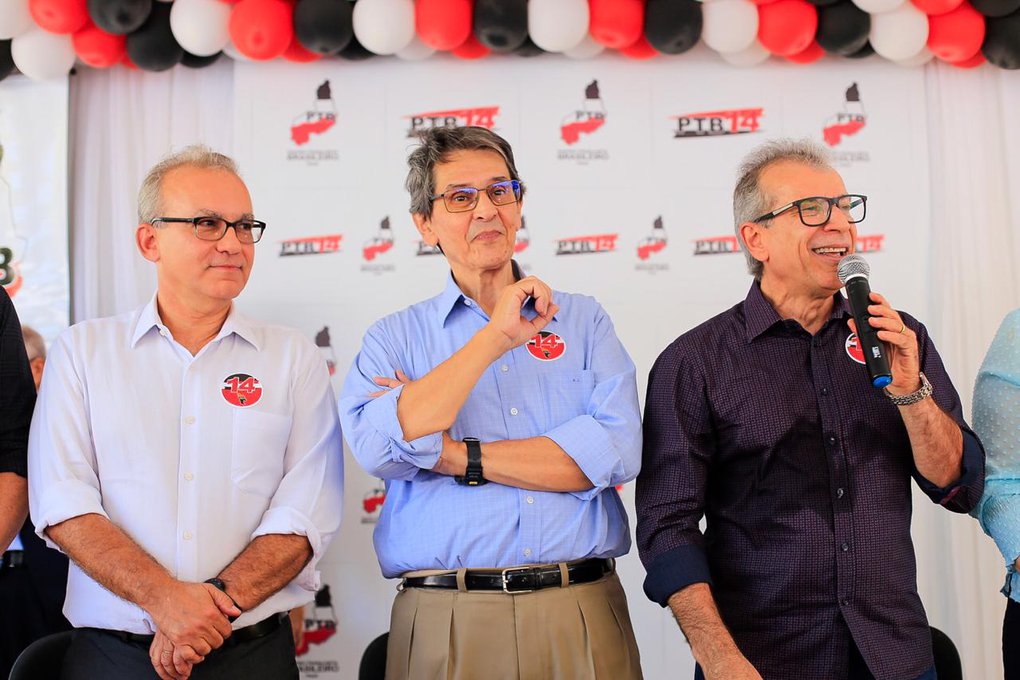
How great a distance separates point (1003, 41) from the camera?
3588 millimetres

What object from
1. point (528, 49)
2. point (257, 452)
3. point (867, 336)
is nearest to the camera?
point (867, 336)

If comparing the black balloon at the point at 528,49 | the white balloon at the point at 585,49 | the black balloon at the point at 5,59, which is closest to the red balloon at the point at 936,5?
the white balloon at the point at 585,49

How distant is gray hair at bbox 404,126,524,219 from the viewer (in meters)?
2.50

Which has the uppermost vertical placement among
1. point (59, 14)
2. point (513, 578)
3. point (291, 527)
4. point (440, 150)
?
point (59, 14)

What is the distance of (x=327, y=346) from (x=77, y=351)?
4.61 ft

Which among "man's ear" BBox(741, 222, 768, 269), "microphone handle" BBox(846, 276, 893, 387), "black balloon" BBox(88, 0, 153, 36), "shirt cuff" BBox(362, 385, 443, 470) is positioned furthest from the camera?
"black balloon" BBox(88, 0, 153, 36)

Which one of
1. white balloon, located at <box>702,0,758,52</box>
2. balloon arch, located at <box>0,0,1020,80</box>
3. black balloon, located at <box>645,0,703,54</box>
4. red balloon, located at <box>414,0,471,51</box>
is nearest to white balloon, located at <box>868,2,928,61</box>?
balloon arch, located at <box>0,0,1020,80</box>

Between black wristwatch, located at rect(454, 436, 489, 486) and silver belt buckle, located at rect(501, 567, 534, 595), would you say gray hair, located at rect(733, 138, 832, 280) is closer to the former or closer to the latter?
black wristwatch, located at rect(454, 436, 489, 486)

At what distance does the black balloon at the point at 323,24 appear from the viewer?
3.53m

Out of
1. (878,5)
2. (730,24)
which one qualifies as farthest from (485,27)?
(878,5)

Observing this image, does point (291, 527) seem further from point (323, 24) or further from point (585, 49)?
point (585, 49)

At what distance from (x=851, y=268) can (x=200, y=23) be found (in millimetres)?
2524

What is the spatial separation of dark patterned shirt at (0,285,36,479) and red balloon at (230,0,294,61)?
1459mm

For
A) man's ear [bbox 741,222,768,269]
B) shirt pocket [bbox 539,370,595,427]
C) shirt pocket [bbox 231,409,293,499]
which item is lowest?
shirt pocket [bbox 231,409,293,499]
